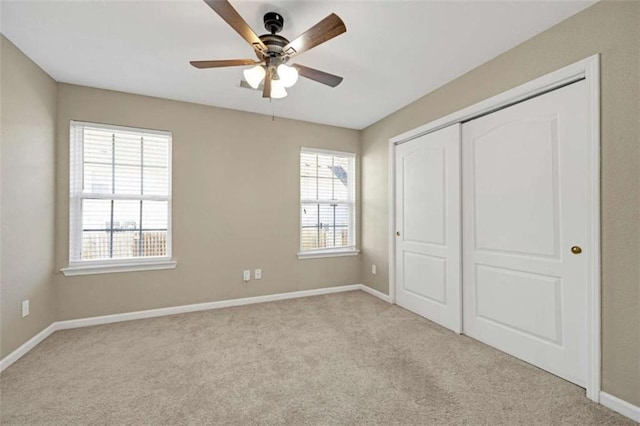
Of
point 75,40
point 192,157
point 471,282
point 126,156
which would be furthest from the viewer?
point 192,157

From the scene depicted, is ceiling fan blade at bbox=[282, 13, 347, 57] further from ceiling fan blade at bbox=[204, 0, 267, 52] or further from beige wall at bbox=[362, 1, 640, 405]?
beige wall at bbox=[362, 1, 640, 405]

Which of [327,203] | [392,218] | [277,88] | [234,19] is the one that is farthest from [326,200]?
[234,19]

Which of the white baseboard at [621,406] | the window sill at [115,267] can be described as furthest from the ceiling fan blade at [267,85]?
the white baseboard at [621,406]

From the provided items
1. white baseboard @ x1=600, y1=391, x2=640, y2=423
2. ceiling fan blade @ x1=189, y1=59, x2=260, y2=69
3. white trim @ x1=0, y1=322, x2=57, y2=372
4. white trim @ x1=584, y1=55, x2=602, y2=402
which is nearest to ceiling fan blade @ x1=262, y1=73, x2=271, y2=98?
ceiling fan blade @ x1=189, y1=59, x2=260, y2=69

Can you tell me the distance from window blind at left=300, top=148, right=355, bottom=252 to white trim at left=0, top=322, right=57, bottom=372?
9.22 ft

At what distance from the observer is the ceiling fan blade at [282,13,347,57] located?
1.51m

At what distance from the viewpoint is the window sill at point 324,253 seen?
409 cm

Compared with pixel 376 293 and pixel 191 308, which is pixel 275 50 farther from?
pixel 376 293

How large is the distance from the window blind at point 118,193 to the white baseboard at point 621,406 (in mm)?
3978

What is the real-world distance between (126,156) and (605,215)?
431 cm

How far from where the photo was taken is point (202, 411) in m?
1.72

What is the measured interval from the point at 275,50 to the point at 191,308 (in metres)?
3.00

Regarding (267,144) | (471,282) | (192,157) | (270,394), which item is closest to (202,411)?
(270,394)

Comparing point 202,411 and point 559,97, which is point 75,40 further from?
point 559,97
